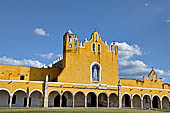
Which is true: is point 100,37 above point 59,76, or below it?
above

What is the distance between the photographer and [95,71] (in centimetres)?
3638

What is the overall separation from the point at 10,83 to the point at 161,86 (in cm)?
2646

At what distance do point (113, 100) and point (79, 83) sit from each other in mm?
6730

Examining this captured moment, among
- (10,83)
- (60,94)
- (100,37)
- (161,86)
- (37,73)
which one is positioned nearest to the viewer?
(10,83)

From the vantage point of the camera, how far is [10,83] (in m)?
29.9

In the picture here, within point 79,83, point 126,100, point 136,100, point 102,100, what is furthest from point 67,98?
point 136,100

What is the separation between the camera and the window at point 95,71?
118 feet

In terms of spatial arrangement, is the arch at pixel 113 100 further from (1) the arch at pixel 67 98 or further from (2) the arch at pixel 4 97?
(2) the arch at pixel 4 97

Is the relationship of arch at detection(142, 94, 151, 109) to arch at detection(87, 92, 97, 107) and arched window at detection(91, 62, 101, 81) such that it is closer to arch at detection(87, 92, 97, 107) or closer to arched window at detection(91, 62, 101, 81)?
arch at detection(87, 92, 97, 107)

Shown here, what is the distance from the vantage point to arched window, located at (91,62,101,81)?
36062mm

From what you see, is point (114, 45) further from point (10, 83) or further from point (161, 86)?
point (10, 83)

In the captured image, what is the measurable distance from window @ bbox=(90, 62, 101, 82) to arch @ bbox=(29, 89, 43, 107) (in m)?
8.46

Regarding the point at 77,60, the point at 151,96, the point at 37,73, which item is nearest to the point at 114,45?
the point at 77,60

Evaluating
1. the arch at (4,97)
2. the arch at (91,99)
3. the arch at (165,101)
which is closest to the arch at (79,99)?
the arch at (91,99)
